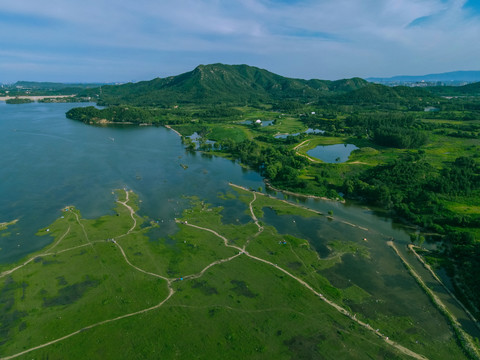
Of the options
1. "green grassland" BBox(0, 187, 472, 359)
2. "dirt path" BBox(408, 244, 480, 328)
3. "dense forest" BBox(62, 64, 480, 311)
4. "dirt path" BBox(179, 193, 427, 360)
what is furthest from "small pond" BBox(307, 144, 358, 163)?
"dirt path" BBox(179, 193, 427, 360)

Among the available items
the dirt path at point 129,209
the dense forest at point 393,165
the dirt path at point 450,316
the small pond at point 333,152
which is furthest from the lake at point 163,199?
the dense forest at point 393,165

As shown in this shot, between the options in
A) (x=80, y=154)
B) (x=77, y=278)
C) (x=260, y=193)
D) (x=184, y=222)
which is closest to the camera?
(x=77, y=278)

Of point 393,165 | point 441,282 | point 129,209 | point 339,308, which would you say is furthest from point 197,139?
point 441,282

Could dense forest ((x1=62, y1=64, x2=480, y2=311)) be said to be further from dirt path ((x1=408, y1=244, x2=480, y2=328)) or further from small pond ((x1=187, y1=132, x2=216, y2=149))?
small pond ((x1=187, y1=132, x2=216, y2=149))

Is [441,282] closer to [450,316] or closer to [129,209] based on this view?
[450,316]

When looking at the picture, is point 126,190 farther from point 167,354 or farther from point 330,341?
point 330,341

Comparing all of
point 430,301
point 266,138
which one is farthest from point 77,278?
point 266,138

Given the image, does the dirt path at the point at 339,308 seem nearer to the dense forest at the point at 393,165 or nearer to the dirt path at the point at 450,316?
the dirt path at the point at 450,316
